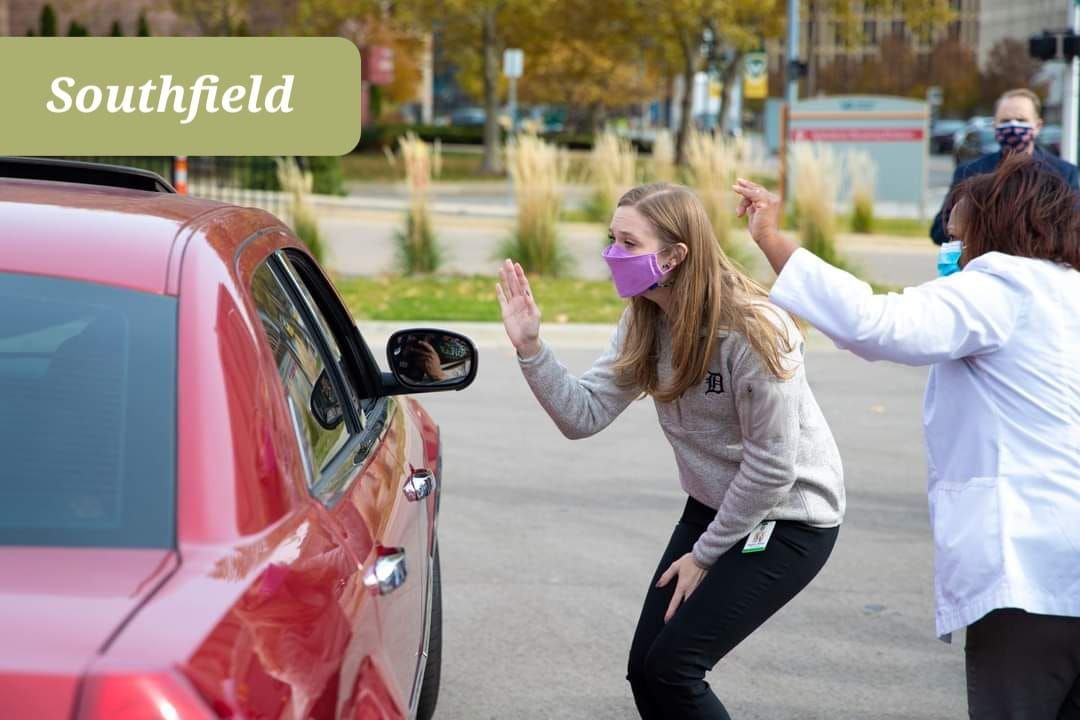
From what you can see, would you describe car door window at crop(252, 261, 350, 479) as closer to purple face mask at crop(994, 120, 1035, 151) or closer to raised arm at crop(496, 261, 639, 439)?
raised arm at crop(496, 261, 639, 439)

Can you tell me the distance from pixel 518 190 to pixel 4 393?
15.1 m

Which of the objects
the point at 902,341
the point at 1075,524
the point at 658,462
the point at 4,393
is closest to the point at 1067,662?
the point at 1075,524

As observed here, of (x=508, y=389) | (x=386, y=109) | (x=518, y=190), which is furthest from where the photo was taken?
(x=386, y=109)

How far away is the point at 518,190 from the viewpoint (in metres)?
17.4

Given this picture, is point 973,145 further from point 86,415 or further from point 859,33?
point 86,415

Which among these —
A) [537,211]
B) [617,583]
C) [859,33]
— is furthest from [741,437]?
[859,33]

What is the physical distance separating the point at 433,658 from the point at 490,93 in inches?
1499

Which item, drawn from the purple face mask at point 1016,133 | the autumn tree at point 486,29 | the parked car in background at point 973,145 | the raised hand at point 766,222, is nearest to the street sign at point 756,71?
the autumn tree at point 486,29

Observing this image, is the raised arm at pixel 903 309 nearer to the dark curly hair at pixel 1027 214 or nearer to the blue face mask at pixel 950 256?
the dark curly hair at pixel 1027 214

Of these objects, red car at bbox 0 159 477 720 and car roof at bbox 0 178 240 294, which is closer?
red car at bbox 0 159 477 720

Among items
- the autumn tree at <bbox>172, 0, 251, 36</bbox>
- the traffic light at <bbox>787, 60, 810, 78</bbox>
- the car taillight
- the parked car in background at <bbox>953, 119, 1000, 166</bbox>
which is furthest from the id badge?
the parked car in background at <bbox>953, 119, 1000, 166</bbox>

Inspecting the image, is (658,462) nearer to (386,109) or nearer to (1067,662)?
(1067,662)
